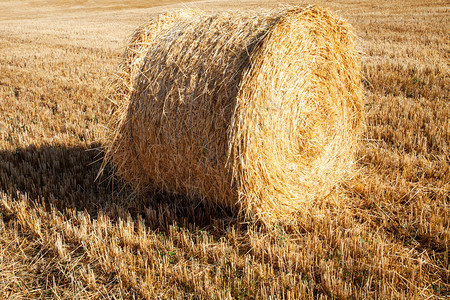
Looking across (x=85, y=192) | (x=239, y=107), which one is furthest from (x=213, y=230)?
(x=85, y=192)

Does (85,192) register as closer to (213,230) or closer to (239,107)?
(213,230)

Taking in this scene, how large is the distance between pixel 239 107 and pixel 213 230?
47.9 inches

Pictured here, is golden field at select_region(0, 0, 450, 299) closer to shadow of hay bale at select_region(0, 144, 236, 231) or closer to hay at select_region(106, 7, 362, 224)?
shadow of hay bale at select_region(0, 144, 236, 231)

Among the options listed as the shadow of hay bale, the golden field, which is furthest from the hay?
the golden field

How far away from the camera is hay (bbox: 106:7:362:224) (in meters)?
3.53

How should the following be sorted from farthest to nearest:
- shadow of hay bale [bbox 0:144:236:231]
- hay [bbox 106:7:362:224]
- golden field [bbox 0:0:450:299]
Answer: shadow of hay bale [bbox 0:144:236:231], hay [bbox 106:7:362:224], golden field [bbox 0:0:450:299]

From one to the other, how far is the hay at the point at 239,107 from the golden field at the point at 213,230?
30 centimetres

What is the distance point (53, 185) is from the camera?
183 inches

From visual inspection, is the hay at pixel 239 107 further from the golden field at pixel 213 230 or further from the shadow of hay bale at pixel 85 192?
the golden field at pixel 213 230

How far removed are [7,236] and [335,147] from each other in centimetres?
340

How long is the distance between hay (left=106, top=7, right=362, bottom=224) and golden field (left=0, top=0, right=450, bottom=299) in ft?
0.97

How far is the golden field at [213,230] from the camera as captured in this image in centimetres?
303

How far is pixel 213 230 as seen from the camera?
12.7 feet

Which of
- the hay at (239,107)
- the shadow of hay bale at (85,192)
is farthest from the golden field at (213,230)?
the hay at (239,107)
